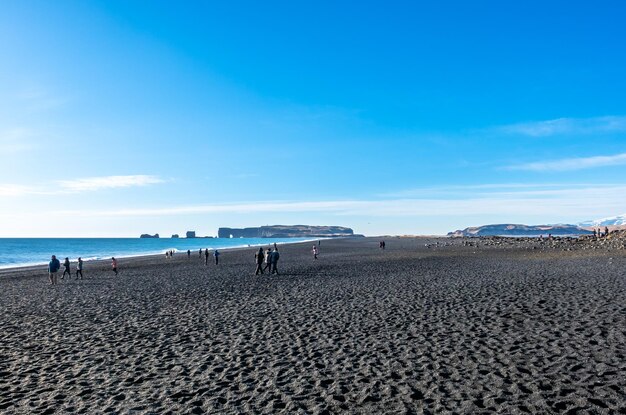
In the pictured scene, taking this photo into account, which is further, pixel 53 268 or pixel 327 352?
pixel 53 268

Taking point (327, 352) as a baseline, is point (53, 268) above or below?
above

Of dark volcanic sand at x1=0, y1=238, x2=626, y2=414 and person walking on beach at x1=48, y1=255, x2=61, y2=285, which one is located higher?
person walking on beach at x1=48, y1=255, x2=61, y2=285

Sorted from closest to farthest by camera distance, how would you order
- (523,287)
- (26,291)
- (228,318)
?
(228,318) → (523,287) → (26,291)

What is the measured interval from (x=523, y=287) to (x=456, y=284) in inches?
140

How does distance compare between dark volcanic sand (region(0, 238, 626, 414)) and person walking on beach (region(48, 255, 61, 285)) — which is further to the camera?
person walking on beach (region(48, 255, 61, 285))

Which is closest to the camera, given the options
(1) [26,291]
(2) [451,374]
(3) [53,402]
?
(3) [53,402]

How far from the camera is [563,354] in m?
10.2

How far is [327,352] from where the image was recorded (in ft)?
36.8

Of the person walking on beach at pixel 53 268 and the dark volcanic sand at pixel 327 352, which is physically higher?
the person walking on beach at pixel 53 268

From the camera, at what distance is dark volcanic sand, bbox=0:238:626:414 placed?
26.4 feet

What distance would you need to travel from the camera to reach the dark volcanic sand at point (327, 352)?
26.4ft

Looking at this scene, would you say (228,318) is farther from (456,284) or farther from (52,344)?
(456,284)

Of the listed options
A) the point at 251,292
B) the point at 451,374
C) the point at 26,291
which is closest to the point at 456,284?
the point at 251,292

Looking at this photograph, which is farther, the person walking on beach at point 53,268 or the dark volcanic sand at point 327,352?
the person walking on beach at point 53,268
